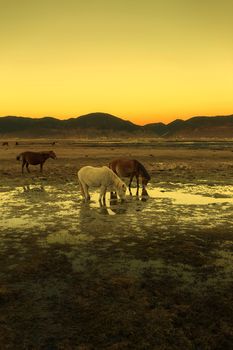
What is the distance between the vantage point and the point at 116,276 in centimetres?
720

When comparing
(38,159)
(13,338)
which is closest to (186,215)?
(13,338)

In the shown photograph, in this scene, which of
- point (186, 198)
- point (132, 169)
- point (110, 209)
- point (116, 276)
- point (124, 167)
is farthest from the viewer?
point (124, 167)

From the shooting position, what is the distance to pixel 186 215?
502 inches

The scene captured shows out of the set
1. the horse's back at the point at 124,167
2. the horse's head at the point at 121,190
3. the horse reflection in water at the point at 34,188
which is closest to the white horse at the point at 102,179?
the horse's head at the point at 121,190

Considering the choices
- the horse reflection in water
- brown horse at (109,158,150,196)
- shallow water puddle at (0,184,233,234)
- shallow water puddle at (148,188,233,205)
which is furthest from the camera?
the horse reflection in water

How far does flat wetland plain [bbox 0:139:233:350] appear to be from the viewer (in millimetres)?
5156

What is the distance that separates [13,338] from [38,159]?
21.3 m

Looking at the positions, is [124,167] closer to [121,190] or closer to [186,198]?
[121,190]

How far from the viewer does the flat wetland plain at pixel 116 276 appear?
5156mm

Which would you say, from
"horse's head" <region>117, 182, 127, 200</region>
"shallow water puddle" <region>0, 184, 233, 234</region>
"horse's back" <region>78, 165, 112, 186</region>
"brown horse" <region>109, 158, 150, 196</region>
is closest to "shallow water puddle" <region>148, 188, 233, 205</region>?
"shallow water puddle" <region>0, 184, 233, 234</region>

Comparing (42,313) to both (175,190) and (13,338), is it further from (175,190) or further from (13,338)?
(175,190)

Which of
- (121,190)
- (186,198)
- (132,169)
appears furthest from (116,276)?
(132,169)

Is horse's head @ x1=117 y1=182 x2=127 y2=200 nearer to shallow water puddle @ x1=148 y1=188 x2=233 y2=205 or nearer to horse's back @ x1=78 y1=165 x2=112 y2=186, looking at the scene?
horse's back @ x1=78 y1=165 x2=112 y2=186

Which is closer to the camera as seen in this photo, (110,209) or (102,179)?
(110,209)
